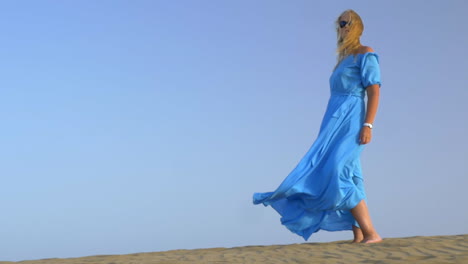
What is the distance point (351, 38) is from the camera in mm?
7605

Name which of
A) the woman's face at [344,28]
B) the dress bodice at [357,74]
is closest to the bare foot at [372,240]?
the dress bodice at [357,74]

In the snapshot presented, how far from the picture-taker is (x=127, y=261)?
24.7 feet

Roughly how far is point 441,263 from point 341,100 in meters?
2.41

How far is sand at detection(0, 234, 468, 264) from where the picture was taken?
6270 mm

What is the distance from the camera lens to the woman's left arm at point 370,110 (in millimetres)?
7347

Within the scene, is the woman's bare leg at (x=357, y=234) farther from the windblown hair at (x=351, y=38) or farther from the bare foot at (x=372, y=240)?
the windblown hair at (x=351, y=38)

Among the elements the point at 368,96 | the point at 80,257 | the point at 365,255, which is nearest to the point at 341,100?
the point at 368,96

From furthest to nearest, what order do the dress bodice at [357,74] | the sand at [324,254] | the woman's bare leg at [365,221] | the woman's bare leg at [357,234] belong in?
the woman's bare leg at [357,234]
the dress bodice at [357,74]
the woman's bare leg at [365,221]
the sand at [324,254]

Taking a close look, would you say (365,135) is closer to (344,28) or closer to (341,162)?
(341,162)

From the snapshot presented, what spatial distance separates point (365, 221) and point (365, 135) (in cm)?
94

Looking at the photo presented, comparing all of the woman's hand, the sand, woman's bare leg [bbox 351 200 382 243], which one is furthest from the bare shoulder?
the sand

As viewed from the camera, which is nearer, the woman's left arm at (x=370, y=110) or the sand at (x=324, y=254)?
the sand at (x=324, y=254)

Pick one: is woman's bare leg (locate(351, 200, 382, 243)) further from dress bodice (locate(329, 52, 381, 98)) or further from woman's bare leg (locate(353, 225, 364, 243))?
dress bodice (locate(329, 52, 381, 98))

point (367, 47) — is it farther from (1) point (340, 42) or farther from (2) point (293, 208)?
(2) point (293, 208)
